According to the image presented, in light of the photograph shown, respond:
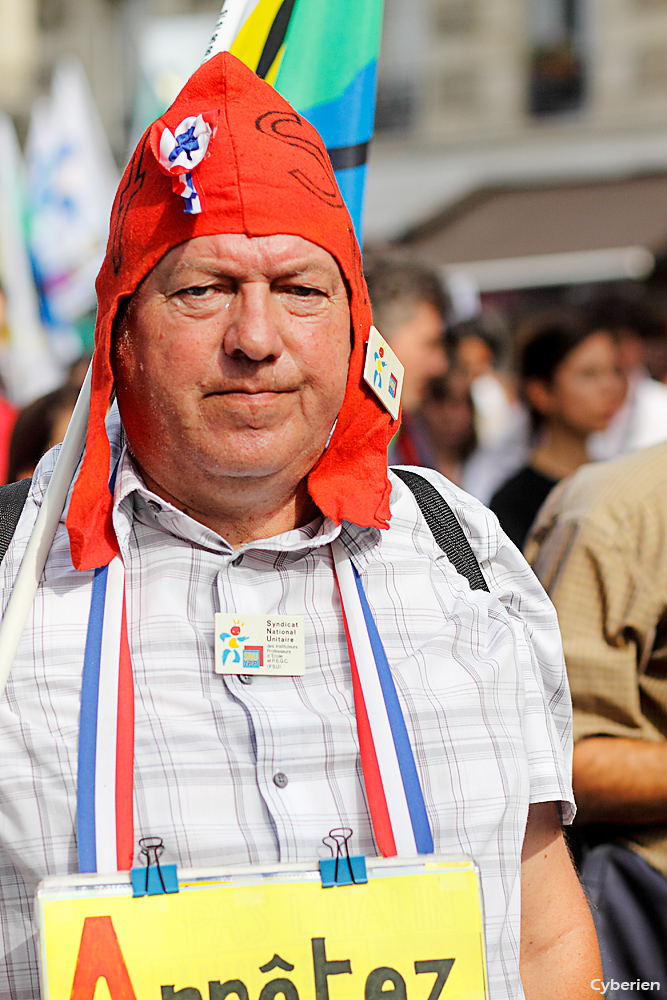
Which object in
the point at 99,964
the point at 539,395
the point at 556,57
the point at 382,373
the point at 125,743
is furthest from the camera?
the point at 556,57

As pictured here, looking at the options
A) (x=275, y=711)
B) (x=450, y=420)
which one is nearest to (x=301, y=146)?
(x=275, y=711)

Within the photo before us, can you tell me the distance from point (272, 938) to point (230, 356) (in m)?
0.78

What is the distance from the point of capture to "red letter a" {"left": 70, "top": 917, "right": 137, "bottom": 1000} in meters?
1.38

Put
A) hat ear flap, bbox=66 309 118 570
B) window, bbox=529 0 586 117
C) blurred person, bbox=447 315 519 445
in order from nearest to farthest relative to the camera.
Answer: hat ear flap, bbox=66 309 118 570, blurred person, bbox=447 315 519 445, window, bbox=529 0 586 117

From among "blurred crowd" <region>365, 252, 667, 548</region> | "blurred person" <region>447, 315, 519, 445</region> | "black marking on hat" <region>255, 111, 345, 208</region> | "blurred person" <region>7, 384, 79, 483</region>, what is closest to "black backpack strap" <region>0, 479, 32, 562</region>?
"black marking on hat" <region>255, 111, 345, 208</region>

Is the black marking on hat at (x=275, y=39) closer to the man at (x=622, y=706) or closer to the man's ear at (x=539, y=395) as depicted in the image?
the man at (x=622, y=706)

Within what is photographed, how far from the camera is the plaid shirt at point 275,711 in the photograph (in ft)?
4.97

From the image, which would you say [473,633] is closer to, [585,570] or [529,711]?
[529,711]

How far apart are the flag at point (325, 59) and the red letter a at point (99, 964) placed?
4.16 ft

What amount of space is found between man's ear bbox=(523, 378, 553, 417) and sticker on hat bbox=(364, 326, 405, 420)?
2.50m

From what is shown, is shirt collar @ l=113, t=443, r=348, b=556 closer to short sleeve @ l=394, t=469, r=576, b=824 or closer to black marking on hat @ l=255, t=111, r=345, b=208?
short sleeve @ l=394, t=469, r=576, b=824

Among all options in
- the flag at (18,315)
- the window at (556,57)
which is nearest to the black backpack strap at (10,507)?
the flag at (18,315)

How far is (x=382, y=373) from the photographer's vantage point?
181 cm

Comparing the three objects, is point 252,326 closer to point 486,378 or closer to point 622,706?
point 622,706
